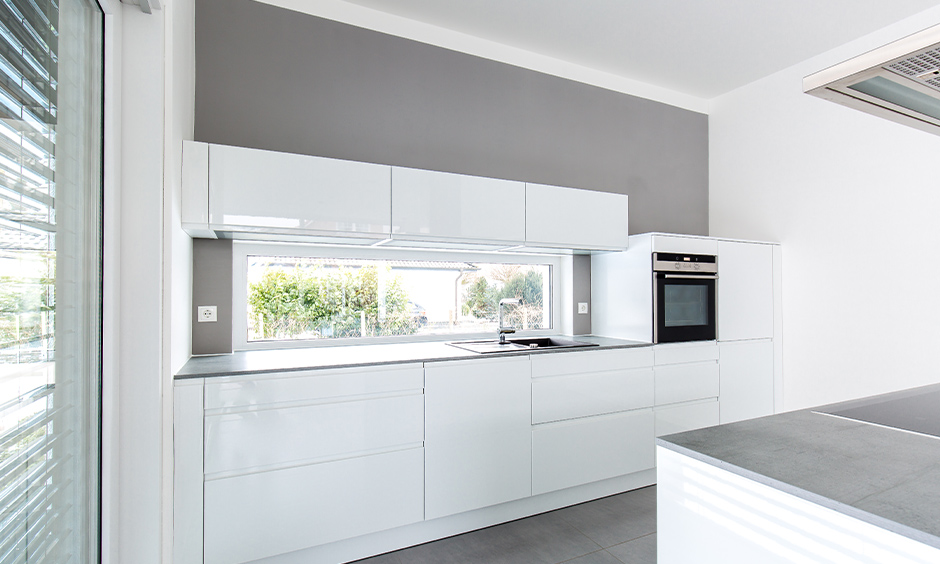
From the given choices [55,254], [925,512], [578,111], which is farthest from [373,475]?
[578,111]

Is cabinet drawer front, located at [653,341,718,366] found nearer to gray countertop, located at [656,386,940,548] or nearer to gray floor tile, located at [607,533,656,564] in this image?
gray floor tile, located at [607,533,656,564]

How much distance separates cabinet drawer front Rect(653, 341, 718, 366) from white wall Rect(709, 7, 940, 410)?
79cm

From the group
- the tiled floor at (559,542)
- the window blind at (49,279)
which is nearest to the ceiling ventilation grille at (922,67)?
the window blind at (49,279)

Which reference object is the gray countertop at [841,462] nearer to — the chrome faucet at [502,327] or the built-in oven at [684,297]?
the built-in oven at [684,297]

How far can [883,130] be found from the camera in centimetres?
305

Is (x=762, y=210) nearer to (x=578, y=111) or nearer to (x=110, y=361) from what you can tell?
(x=578, y=111)

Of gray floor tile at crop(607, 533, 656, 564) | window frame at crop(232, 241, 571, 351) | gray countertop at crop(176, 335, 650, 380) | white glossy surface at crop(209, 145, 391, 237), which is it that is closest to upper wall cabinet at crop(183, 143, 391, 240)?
white glossy surface at crop(209, 145, 391, 237)

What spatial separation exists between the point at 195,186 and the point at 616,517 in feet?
8.77

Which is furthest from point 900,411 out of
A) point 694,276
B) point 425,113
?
point 425,113

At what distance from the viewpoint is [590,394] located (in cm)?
279

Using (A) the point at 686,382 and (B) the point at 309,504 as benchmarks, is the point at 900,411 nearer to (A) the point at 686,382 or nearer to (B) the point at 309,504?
(A) the point at 686,382

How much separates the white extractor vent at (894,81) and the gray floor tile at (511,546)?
6.79 ft

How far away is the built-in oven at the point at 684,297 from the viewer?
3.06m

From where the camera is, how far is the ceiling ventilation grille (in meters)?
1.03
